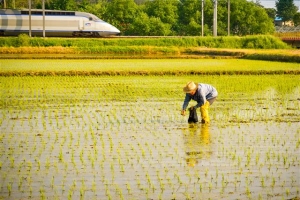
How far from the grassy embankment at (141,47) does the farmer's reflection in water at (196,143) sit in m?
20.7

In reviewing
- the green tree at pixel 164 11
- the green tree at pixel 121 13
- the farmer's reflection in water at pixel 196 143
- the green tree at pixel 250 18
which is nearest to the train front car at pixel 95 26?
the green tree at pixel 121 13

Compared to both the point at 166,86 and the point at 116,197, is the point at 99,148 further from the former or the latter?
the point at 166,86

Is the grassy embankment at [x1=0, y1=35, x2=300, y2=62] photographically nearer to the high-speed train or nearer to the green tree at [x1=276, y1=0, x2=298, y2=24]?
the high-speed train

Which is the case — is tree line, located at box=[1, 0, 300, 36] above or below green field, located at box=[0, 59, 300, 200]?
above

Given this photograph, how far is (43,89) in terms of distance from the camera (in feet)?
49.1

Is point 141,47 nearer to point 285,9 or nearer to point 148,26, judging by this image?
point 148,26

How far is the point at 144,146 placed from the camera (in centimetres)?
794

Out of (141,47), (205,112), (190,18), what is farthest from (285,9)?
(205,112)

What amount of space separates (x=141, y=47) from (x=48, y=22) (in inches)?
356

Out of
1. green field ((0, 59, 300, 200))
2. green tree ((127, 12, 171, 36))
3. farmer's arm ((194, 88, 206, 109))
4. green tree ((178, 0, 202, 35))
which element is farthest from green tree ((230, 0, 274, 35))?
farmer's arm ((194, 88, 206, 109))

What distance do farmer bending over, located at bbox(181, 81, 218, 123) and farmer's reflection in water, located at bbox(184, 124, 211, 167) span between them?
28cm

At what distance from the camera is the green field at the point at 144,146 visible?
19.4ft

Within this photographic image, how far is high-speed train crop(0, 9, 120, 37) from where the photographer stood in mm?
40688

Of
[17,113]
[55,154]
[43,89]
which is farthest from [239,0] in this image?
[55,154]
